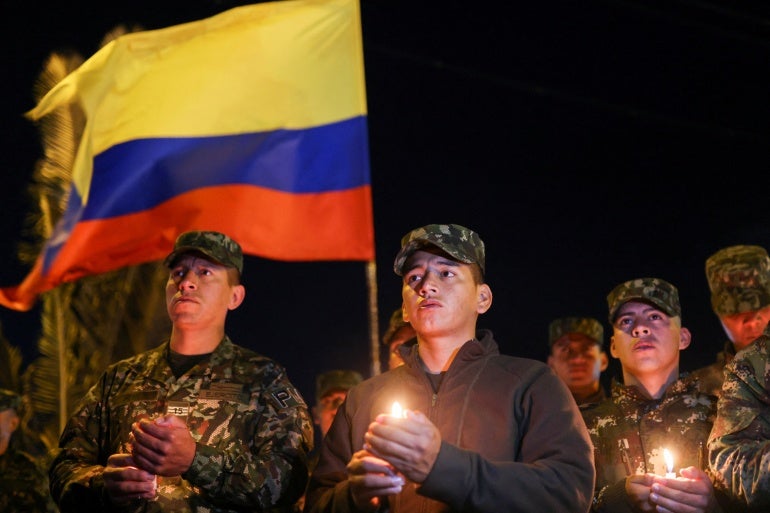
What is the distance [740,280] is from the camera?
7.24 meters

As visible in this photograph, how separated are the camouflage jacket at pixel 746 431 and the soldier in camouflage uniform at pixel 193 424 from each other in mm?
2291

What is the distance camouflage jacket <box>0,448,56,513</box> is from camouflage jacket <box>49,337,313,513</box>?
11.6ft

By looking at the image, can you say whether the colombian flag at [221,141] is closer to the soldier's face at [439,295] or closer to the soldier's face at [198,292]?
the soldier's face at [198,292]

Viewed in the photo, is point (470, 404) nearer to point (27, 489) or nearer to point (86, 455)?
point (86, 455)

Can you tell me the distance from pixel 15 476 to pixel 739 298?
6.69m

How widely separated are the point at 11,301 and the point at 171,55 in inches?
95.1

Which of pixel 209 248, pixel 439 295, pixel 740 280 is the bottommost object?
pixel 439 295

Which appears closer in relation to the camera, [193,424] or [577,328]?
[193,424]

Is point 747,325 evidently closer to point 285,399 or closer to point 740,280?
point 740,280

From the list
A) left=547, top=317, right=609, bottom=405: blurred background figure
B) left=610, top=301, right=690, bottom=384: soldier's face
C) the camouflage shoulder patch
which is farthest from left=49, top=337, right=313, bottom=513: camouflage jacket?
left=547, top=317, right=609, bottom=405: blurred background figure

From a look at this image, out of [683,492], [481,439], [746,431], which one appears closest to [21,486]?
[481,439]

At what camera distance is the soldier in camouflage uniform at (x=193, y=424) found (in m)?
5.03

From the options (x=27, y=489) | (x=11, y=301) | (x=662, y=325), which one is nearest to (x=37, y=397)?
(x=27, y=489)

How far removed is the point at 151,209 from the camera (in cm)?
776
